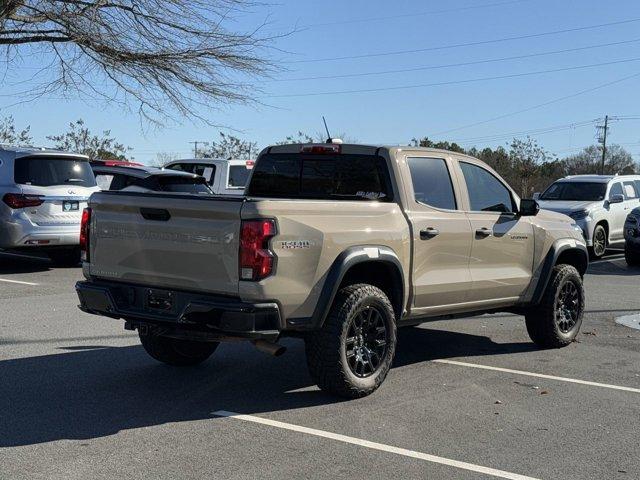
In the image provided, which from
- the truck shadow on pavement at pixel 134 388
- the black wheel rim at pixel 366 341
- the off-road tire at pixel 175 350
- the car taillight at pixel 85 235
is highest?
the car taillight at pixel 85 235

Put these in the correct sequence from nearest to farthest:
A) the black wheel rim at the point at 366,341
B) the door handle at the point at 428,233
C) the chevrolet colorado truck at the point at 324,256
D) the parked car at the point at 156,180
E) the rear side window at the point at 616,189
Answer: the chevrolet colorado truck at the point at 324,256 → the black wheel rim at the point at 366,341 → the door handle at the point at 428,233 → the parked car at the point at 156,180 → the rear side window at the point at 616,189

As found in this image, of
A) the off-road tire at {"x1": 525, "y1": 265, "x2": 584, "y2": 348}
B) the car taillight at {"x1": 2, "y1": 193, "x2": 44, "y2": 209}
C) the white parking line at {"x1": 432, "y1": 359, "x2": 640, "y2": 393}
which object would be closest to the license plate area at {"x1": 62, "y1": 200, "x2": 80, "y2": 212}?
the car taillight at {"x1": 2, "y1": 193, "x2": 44, "y2": 209}

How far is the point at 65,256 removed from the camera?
47.1 ft

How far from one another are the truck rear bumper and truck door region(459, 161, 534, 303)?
251cm

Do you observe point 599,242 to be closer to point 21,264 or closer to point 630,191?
point 630,191

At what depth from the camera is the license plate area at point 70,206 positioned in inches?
521

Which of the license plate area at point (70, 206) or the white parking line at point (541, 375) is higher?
the license plate area at point (70, 206)

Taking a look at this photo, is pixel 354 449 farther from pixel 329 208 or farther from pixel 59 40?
pixel 59 40

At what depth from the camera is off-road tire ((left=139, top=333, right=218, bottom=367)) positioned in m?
6.91

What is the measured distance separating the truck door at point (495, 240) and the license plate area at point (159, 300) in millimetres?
2805

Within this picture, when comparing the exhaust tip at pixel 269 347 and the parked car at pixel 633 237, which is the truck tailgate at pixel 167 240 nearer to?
the exhaust tip at pixel 269 347

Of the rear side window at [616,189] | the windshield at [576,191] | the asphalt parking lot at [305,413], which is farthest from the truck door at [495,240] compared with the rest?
the rear side window at [616,189]

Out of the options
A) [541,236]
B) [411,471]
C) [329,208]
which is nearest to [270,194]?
[329,208]

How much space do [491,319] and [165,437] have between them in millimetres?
5822
